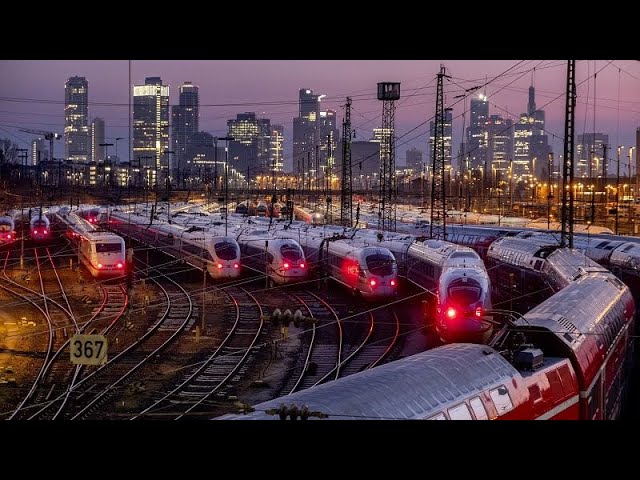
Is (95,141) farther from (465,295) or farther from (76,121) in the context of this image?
(465,295)

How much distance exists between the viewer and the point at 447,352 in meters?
6.89

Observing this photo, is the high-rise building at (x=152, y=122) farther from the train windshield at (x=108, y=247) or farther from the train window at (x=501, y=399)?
the train window at (x=501, y=399)

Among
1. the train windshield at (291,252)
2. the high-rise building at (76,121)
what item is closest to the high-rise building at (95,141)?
the high-rise building at (76,121)

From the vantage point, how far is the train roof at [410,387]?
5.33 metres

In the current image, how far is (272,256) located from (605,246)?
733cm

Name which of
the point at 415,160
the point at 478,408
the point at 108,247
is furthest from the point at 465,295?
the point at 415,160

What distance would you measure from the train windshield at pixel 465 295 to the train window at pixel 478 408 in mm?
7333

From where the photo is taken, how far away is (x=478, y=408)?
611 centimetres

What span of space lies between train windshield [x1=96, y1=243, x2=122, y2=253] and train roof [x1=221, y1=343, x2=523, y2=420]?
16617 mm

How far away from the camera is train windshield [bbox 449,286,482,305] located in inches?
530

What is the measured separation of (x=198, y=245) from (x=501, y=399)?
17103 millimetres
